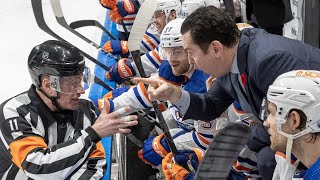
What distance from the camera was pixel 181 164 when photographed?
256 cm

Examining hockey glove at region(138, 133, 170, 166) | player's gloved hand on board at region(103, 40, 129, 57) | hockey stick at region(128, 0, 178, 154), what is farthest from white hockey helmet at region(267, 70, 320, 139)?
player's gloved hand on board at region(103, 40, 129, 57)

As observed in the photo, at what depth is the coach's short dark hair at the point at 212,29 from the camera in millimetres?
2125

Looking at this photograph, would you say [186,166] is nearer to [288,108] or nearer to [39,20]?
[288,108]

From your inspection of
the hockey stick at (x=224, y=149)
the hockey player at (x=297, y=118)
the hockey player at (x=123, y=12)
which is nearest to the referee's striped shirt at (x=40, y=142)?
the hockey player at (x=297, y=118)

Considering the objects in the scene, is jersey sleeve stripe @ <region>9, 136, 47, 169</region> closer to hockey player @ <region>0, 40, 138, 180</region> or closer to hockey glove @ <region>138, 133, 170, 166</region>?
hockey player @ <region>0, 40, 138, 180</region>

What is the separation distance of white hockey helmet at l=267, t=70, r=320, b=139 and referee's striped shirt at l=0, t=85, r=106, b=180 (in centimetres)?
75

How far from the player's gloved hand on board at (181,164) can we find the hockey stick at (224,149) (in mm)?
1313

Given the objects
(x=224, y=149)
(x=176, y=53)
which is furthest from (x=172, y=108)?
(x=224, y=149)

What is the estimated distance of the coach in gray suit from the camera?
1960 millimetres

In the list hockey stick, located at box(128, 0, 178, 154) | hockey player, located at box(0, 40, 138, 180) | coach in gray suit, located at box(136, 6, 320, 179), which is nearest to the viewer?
coach in gray suit, located at box(136, 6, 320, 179)

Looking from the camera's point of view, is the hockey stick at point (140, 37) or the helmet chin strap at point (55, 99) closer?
the helmet chin strap at point (55, 99)

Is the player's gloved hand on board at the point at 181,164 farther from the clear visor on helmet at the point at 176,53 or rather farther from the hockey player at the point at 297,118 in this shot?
the hockey player at the point at 297,118

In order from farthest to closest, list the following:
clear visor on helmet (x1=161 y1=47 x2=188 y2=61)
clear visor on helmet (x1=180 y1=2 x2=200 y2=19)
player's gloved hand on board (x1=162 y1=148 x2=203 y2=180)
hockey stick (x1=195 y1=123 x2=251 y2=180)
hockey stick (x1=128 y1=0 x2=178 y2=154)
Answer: clear visor on helmet (x1=180 y1=2 x2=200 y2=19) → clear visor on helmet (x1=161 y1=47 x2=188 y2=61) → hockey stick (x1=128 y1=0 x2=178 y2=154) → player's gloved hand on board (x1=162 y1=148 x2=203 y2=180) → hockey stick (x1=195 y1=123 x2=251 y2=180)

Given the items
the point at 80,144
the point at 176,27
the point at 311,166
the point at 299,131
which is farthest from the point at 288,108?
the point at 176,27
